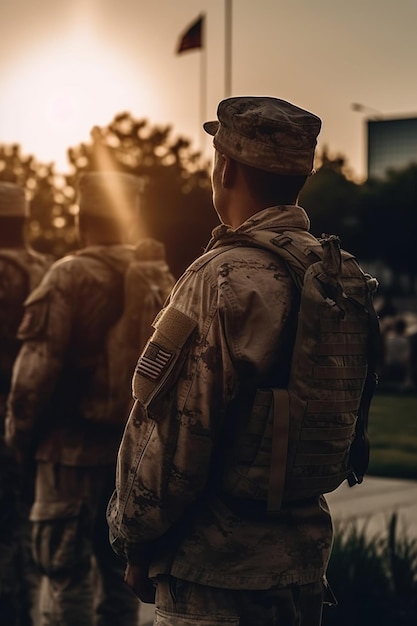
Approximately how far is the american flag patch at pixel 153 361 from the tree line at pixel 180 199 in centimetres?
372

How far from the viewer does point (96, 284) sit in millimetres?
5258

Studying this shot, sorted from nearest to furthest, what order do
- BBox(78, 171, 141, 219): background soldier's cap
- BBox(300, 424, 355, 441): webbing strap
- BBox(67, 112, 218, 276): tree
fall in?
BBox(300, 424, 355, 441): webbing strap → BBox(78, 171, 141, 219): background soldier's cap → BBox(67, 112, 218, 276): tree

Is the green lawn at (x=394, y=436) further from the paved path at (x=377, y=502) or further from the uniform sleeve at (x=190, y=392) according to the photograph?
the uniform sleeve at (x=190, y=392)

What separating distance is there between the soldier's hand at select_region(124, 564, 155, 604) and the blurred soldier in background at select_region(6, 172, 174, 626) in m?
2.05

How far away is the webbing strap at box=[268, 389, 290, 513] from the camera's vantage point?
3049 millimetres

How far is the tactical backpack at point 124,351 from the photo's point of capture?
17.3 feet

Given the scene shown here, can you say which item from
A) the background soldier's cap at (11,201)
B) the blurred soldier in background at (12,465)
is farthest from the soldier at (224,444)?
the background soldier's cap at (11,201)

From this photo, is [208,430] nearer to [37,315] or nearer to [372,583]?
[37,315]

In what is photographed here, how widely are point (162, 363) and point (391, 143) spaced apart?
94.4 metres

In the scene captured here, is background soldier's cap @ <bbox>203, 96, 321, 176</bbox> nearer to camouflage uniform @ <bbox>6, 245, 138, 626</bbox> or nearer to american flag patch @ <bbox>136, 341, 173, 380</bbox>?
american flag patch @ <bbox>136, 341, 173, 380</bbox>

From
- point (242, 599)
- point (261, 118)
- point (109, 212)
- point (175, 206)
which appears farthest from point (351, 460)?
point (175, 206)

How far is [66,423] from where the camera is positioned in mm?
5336

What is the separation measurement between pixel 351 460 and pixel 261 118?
93 cm

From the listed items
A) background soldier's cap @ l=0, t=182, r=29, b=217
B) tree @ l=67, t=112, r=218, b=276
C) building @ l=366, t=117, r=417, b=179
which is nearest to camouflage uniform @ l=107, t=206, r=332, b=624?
background soldier's cap @ l=0, t=182, r=29, b=217
